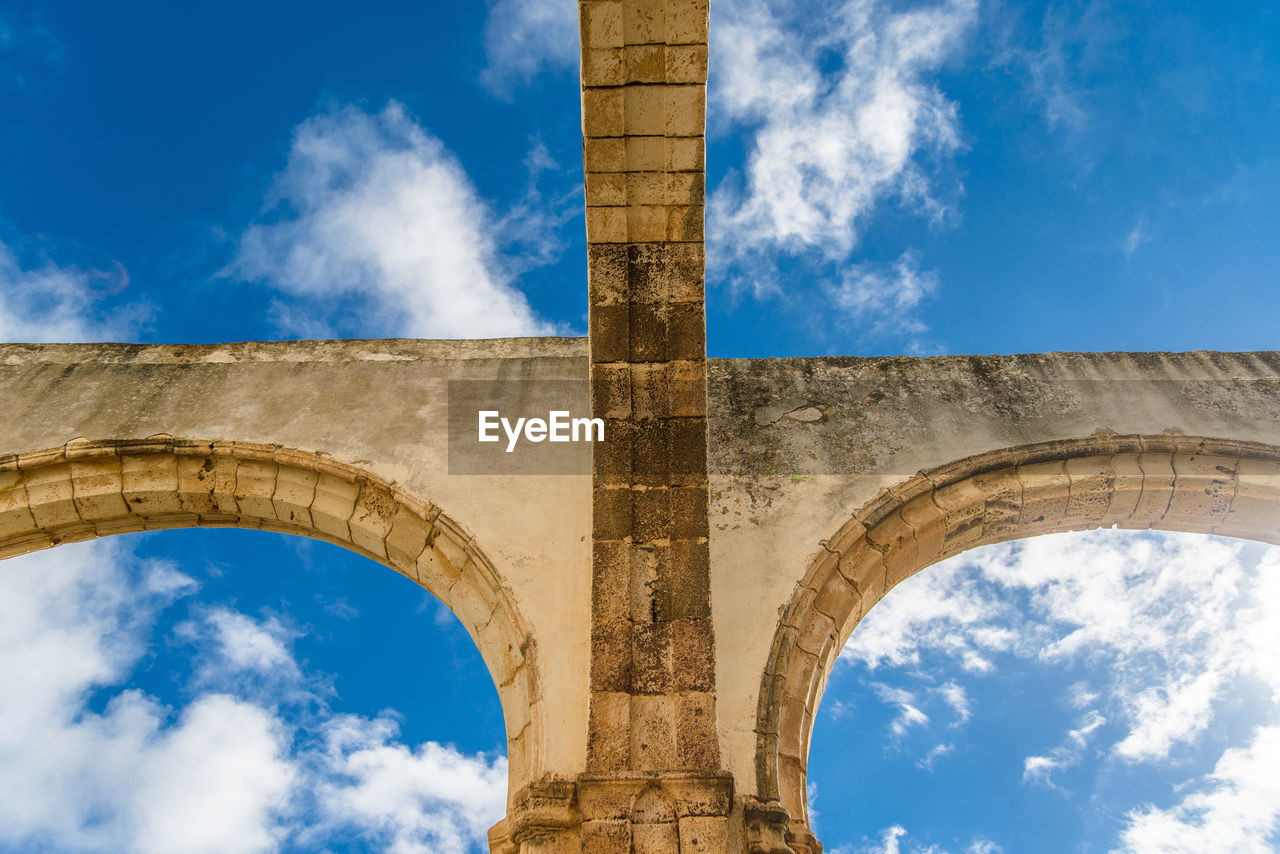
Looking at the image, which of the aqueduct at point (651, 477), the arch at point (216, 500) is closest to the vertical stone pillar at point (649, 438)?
the aqueduct at point (651, 477)

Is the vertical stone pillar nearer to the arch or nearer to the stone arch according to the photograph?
the stone arch

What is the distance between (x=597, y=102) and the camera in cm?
293

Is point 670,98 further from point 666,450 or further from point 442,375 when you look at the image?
point 442,375

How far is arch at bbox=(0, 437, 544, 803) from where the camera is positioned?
4.05 meters

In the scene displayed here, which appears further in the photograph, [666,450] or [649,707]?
[666,450]

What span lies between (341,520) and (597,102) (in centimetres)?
219

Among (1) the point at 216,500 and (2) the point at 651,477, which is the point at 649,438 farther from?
(1) the point at 216,500

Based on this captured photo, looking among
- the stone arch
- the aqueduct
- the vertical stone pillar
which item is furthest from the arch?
the stone arch

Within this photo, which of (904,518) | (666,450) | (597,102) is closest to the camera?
(597,102)

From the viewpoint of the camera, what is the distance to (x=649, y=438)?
3305mm

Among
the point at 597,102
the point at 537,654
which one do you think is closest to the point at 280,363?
the point at 537,654

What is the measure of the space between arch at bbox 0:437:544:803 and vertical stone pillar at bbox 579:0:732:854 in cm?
104

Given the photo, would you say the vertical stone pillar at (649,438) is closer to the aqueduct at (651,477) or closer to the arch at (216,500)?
the aqueduct at (651,477)

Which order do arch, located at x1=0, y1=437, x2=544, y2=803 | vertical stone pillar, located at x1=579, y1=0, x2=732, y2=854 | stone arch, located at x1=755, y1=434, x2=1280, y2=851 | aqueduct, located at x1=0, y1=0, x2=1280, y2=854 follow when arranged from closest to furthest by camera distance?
vertical stone pillar, located at x1=579, y1=0, x2=732, y2=854 < aqueduct, located at x1=0, y1=0, x2=1280, y2=854 < stone arch, located at x1=755, y1=434, x2=1280, y2=851 < arch, located at x1=0, y1=437, x2=544, y2=803
